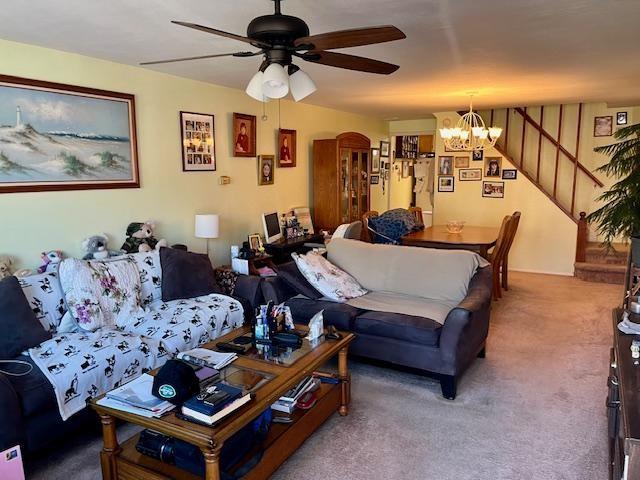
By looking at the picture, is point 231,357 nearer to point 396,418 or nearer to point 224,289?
point 396,418

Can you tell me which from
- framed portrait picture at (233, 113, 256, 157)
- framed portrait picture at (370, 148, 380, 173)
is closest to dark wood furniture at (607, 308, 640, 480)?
framed portrait picture at (233, 113, 256, 157)

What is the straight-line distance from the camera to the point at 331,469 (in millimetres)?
2312

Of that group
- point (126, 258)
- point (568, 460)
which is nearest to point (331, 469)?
Result: point (568, 460)

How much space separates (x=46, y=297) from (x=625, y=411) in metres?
3.10

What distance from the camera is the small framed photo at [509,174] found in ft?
22.2

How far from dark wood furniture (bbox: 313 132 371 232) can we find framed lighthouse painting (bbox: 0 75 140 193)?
2812 mm

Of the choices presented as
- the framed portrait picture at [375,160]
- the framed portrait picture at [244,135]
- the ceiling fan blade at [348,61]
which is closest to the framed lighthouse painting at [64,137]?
the framed portrait picture at [244,135]

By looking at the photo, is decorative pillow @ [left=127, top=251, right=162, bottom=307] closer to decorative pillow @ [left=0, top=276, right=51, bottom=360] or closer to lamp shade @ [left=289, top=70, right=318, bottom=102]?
decorative pillow @ [left=0, top=276, right=51, bottom=360]

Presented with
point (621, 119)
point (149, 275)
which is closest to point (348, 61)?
point (149, 275)

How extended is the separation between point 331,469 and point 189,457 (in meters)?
0.72

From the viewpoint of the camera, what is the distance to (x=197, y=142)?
14.9ft

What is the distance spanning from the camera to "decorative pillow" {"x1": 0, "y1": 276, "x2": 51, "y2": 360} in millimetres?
2602

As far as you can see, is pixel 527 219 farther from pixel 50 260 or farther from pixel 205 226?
pixel 50 260

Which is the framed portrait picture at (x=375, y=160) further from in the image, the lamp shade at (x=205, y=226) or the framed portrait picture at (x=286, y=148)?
the lamp shade at (x=205, y=226)
